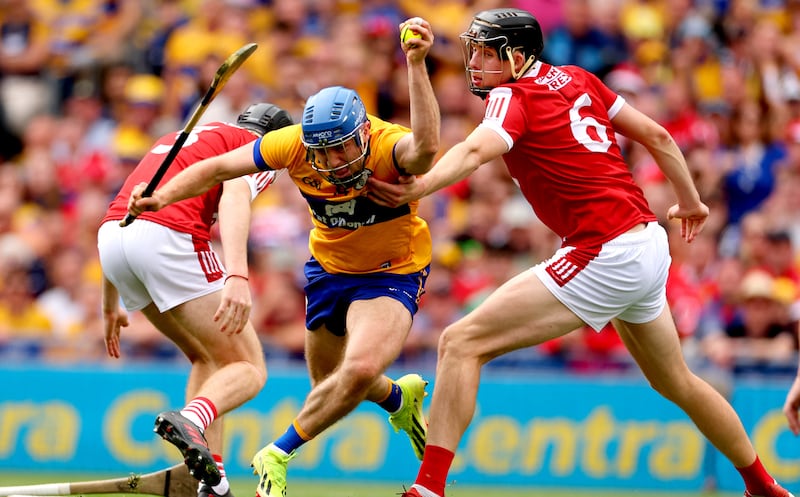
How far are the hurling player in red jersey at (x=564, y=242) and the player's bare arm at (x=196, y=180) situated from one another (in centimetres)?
73

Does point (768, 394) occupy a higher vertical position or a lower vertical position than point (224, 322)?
lower

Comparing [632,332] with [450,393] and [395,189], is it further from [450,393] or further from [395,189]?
[395,189]

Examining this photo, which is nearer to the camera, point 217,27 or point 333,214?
point 333,214

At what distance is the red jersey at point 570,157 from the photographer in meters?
7.31

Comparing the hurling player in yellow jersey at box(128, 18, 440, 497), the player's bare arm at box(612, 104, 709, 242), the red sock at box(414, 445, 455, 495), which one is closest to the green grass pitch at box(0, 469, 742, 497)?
the hurling player in yellow jersey at box(128, 18, 440, 497)

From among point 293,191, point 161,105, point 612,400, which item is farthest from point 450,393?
point 161,105

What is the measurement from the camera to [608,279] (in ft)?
24.0

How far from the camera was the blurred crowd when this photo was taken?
12.0 meters

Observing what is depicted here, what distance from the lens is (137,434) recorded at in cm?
1195

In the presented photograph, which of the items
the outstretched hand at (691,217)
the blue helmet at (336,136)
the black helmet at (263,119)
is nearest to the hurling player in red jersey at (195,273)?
the black helmet at (263,119)

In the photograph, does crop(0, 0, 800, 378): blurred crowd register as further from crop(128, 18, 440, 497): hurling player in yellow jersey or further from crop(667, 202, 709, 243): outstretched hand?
crop(128, 18, 440, 497): hurling player in yellow jersey

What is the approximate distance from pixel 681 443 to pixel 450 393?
4968mm

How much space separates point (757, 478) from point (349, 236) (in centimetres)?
275

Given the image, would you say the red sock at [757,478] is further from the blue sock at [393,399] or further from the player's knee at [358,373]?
the player's knee at [358,373]
